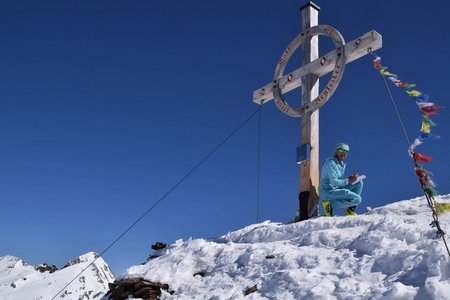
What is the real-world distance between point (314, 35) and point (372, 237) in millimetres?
5985

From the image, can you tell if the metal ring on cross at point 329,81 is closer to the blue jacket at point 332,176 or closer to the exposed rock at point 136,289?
the blue jacket at point 332,176

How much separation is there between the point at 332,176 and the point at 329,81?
7.08 feet

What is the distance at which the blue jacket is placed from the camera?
30.1 ft

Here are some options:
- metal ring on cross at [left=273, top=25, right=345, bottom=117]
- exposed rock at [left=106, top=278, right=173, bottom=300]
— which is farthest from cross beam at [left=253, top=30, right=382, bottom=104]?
exposed rock at [left=106, top=278, right=173, bottom=300]

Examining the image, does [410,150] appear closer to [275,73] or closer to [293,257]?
[293,257]

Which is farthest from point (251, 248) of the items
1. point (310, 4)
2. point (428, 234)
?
point (310, 4)

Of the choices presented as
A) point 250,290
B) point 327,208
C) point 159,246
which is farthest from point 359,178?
point 159,246

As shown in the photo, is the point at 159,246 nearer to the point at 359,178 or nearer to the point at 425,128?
the point at 359,178

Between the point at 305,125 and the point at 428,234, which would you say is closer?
the point at 428,234

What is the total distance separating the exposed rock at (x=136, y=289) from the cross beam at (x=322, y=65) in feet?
18.9

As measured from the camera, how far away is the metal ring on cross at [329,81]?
1005 centimetres

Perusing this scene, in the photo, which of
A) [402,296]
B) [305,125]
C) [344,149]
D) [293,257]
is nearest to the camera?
[402,296]

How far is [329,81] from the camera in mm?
10148

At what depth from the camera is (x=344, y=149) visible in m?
9.52
